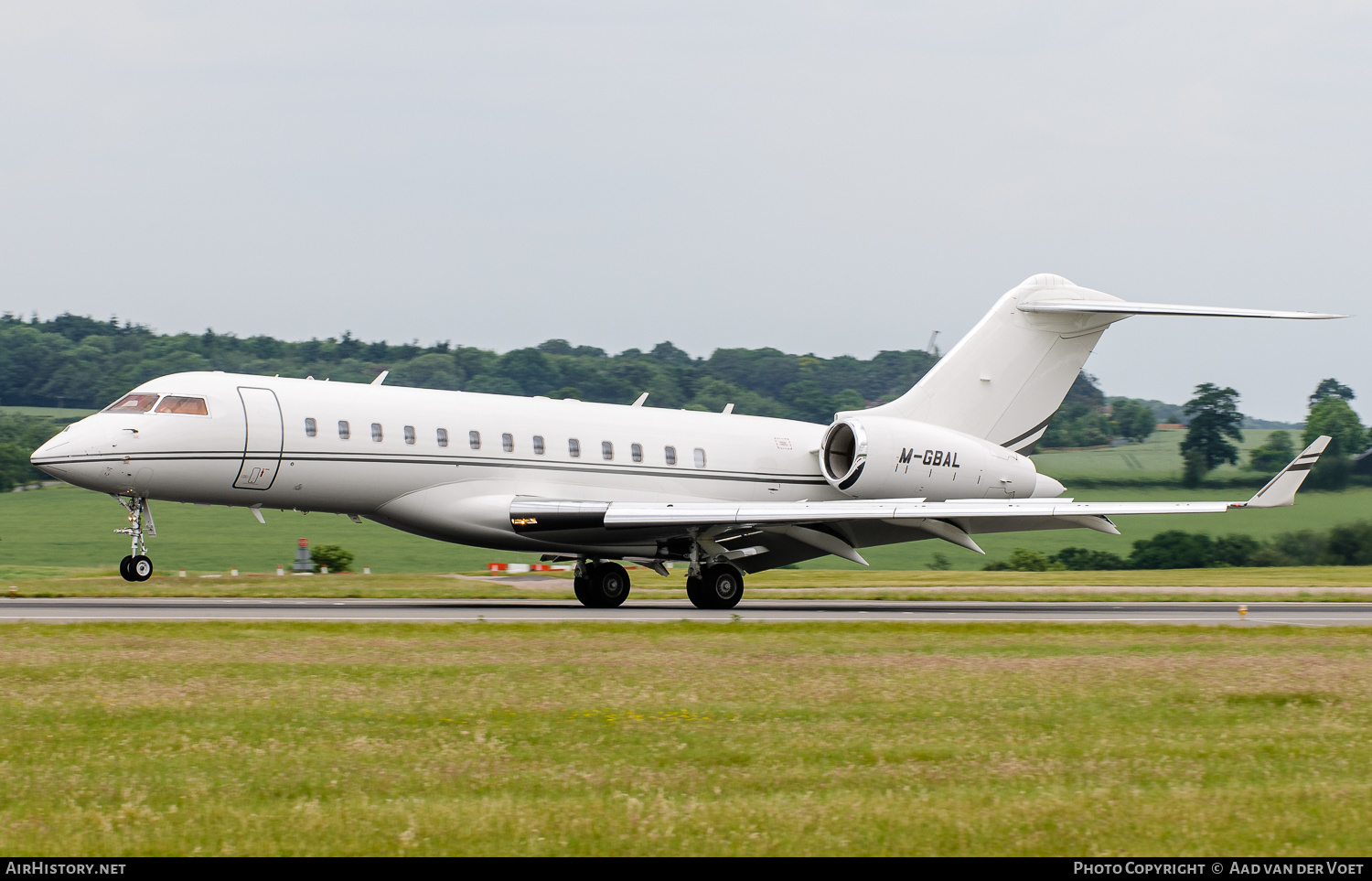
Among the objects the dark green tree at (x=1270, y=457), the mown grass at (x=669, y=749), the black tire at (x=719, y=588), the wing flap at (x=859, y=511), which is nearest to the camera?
the mown grass at (x=669, y=749)

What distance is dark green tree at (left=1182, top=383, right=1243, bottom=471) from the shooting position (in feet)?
200

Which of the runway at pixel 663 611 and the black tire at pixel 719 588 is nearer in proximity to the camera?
the runway at pixel 663 611

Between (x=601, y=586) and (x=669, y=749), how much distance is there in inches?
671

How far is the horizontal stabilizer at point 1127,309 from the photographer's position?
28.6 meters

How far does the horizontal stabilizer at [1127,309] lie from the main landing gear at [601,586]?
1066 centimetres

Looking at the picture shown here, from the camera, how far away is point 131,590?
89.9 ft

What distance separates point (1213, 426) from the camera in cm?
6425

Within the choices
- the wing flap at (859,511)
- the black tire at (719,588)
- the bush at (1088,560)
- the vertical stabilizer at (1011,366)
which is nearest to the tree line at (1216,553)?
the bush at (1088,560)

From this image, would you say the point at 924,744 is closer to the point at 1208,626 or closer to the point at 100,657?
the point at 100,657

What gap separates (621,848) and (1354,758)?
5380mm

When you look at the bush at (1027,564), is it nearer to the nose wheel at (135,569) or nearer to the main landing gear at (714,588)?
the main landing gear at (714,588)

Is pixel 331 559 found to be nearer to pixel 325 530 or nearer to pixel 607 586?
pixel 325 530

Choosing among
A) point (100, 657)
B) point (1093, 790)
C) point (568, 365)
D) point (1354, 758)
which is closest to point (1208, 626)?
point (1354, 758)

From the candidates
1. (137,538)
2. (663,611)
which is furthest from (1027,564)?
(137,538)
